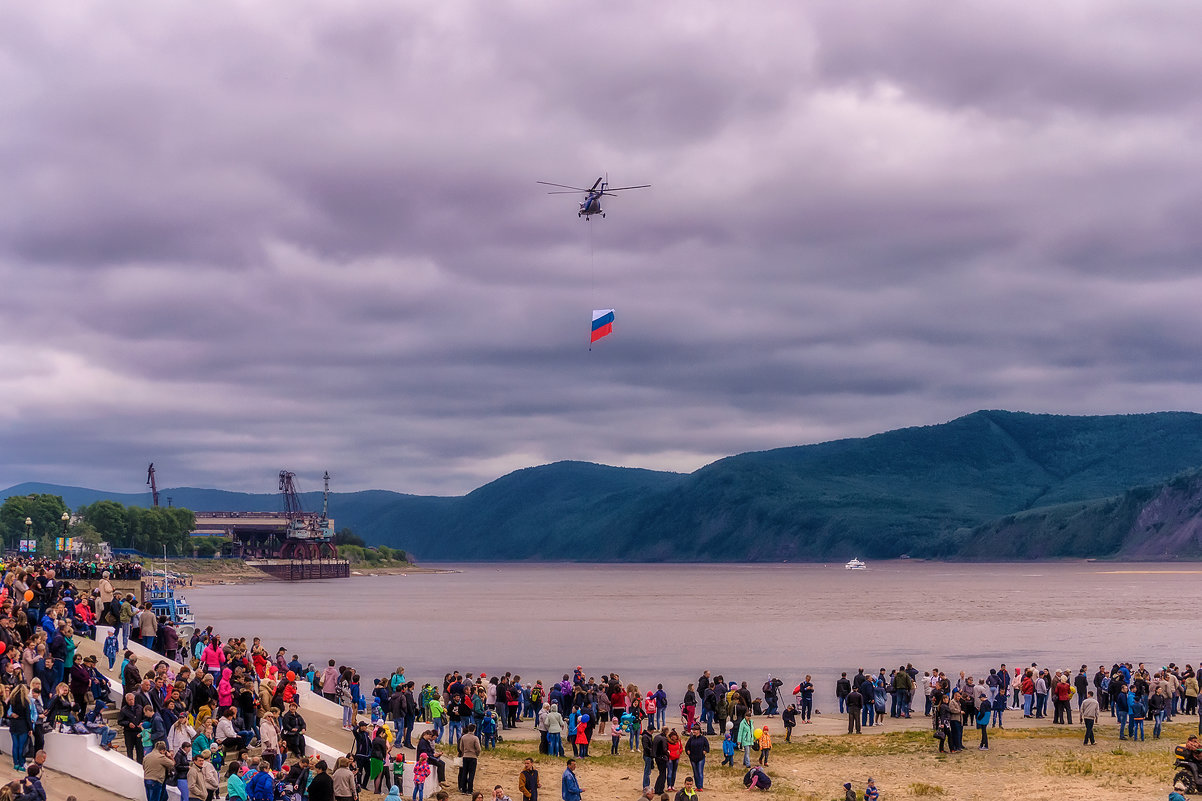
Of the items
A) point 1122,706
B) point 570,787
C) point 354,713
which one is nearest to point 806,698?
point 1122,706

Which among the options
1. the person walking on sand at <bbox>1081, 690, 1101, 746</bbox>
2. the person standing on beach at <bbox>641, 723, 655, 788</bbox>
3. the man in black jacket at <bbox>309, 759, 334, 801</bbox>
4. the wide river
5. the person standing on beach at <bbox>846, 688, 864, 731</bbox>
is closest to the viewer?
the man in black jacket at <bbox>309, 759, 334, 801</bbox>

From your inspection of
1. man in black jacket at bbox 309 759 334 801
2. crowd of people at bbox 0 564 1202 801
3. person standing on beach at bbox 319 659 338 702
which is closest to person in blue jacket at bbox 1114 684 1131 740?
crowd of people at bbox 0 564 1202 801

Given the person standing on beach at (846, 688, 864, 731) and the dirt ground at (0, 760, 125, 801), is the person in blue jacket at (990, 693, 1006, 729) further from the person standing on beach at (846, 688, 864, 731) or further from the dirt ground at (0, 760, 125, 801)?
the dirt ground at (0, 760, 125, 801)

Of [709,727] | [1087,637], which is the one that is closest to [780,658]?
[1087,637]

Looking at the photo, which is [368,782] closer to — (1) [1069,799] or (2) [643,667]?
(1) [1069,799]

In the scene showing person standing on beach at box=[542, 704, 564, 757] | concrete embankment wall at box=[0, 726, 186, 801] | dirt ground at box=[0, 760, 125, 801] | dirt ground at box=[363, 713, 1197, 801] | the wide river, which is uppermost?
concrete embankment wall at box=[0, 726, 186, 801]
